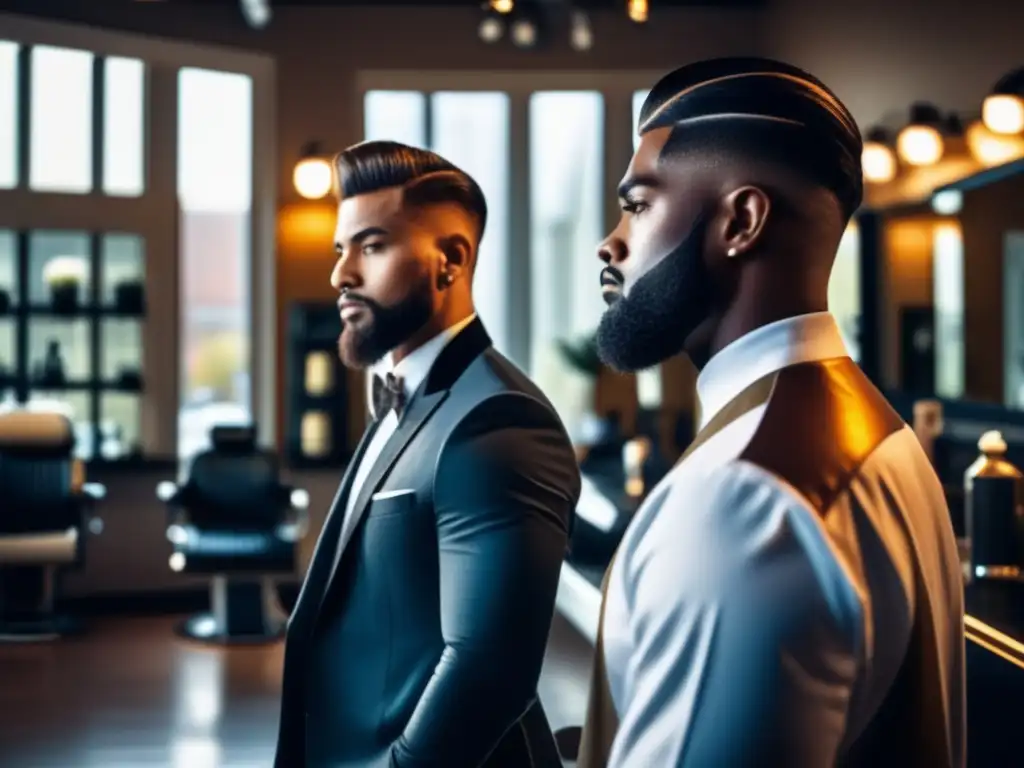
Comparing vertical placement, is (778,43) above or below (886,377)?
above

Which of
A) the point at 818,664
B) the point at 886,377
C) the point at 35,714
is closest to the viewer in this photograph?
the point at 818,664

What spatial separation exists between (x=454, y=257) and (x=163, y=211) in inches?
237

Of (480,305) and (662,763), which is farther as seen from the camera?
(480,305)

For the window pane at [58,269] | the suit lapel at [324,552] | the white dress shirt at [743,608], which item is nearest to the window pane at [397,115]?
the window pane at [58,269]

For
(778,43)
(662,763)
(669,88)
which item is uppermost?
(778,43)

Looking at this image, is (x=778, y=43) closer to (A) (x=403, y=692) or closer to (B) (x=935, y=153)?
(B) (x=935, y=153)

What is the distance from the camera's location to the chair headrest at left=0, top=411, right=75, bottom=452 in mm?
6469

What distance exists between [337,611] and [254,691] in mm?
4015

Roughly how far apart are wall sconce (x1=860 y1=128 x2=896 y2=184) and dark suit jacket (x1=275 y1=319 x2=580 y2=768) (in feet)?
13.9

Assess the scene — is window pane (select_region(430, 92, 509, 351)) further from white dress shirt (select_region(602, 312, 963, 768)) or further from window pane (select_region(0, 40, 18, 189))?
white dress shirt (select_region(602, 312, 963, 768))

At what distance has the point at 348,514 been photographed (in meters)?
1.69

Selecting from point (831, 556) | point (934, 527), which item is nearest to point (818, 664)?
point (831, 556)

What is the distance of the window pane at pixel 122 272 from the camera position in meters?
7.33

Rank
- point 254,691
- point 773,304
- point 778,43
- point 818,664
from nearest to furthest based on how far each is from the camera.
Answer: point 818,664 < point 773,304 < point 254,691 < point 778,43
